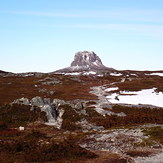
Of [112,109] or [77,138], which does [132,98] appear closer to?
[112,109]

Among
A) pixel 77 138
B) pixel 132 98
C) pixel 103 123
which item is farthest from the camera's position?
pixel 132 98

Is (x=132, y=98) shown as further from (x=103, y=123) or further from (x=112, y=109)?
(x=103, y=123)

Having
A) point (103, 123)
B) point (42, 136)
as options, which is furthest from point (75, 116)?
point (42, 136)

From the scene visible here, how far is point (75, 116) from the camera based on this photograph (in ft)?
157

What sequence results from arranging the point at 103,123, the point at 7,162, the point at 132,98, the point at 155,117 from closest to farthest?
the point at 7,162
the point at 103,123
the point at 155,117
the point at 132,98

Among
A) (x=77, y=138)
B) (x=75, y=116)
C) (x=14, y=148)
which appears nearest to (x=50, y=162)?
(x=14, y=148)

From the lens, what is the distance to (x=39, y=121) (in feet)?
148

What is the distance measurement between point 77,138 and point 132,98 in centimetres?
4658

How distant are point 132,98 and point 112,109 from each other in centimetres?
2288

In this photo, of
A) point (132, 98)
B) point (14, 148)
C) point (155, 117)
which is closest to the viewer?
point (14, 148)

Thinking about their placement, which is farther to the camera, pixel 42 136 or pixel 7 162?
pixel 42 136

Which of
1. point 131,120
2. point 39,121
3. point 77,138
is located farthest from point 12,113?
point 131,120

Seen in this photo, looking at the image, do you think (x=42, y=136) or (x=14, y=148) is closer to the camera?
(x=14, y=148)

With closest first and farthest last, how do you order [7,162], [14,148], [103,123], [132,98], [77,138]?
[7,162] < [14,148] < [77,138] < [103,123] < [132,98]
